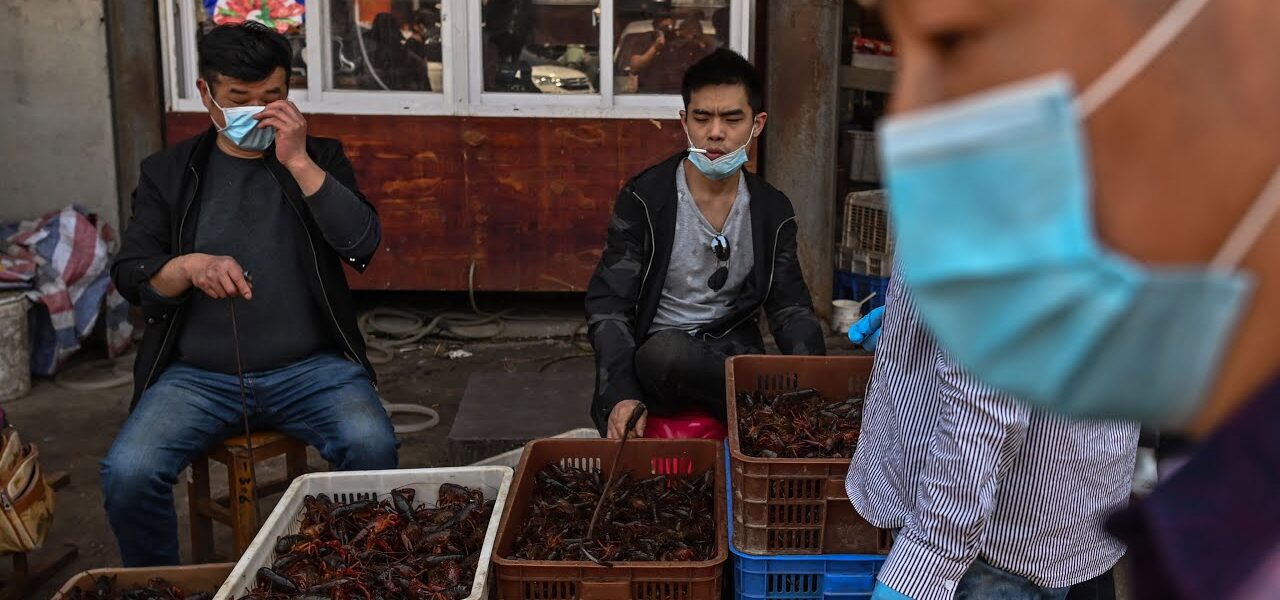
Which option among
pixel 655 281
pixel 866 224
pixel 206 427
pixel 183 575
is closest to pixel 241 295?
pixel 206 427

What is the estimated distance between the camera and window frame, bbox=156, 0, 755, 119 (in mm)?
6809

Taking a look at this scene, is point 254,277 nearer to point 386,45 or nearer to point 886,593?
point 886,593

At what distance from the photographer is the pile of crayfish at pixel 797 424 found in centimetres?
313

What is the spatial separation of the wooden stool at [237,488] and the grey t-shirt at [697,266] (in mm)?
1401

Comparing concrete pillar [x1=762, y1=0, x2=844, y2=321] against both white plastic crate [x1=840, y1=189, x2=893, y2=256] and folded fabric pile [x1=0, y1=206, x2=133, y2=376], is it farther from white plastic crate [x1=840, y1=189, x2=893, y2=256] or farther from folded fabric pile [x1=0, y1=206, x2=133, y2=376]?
folded fabric pile [x1=0, y1=206, x2=133, y2=376]

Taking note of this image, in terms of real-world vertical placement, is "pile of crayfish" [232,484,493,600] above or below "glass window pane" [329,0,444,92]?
below

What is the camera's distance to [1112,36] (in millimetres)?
901

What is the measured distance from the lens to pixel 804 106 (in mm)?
6914

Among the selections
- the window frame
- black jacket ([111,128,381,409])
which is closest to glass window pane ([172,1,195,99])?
the window frame

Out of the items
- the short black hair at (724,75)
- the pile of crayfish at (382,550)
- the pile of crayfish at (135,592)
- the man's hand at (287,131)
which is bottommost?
the pile of crayfish at (135,592)

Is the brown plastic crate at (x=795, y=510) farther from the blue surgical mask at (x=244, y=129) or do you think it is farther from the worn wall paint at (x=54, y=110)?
the worn wall paint at (x=54, y=110)

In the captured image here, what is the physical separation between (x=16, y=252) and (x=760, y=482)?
5339 mm

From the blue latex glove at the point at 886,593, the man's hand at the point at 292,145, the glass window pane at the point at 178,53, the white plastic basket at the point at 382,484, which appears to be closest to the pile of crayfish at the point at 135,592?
the white plastic basket at the point at 382,484

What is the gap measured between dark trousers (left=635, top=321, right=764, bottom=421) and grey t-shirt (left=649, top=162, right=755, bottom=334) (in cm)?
15
